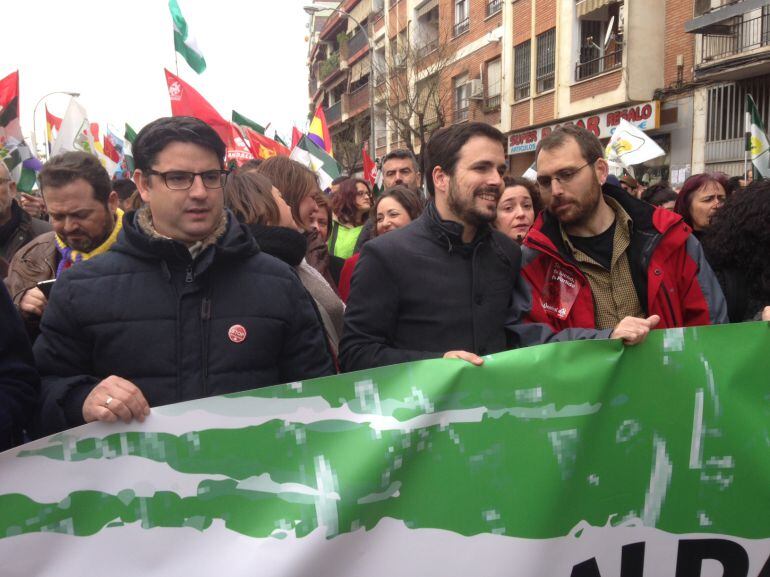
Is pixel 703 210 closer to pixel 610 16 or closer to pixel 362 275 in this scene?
pixel 362 275

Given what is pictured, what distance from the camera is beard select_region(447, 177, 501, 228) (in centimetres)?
261

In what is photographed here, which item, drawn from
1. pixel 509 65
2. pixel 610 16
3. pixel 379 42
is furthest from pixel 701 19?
pixel 379 42

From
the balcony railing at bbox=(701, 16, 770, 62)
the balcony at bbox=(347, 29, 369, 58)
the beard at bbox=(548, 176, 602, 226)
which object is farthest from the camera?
the balcony at bbox=(347, 29, 369, 58)

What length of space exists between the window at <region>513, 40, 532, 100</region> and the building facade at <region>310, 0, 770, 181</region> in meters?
0.04

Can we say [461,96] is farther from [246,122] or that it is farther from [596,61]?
[246,122]

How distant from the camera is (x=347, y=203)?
6.01 meters

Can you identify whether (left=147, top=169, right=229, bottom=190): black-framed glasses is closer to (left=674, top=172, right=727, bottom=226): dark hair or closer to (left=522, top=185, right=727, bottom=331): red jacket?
(left=522, top=185, right=727, bottom=331): red jacket

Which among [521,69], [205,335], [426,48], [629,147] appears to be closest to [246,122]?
[629,147]

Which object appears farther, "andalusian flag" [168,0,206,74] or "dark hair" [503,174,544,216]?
"andalusian flag" [168,0,206,74]

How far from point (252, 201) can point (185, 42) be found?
853 cm

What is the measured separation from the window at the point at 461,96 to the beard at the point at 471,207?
81.3 feet

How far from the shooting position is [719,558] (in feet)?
6.98

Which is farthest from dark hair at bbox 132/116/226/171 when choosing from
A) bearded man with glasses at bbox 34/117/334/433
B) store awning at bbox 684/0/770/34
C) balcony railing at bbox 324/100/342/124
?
balcony railing at bbox 324/100/342/124

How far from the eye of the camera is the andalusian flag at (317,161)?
1050cm
